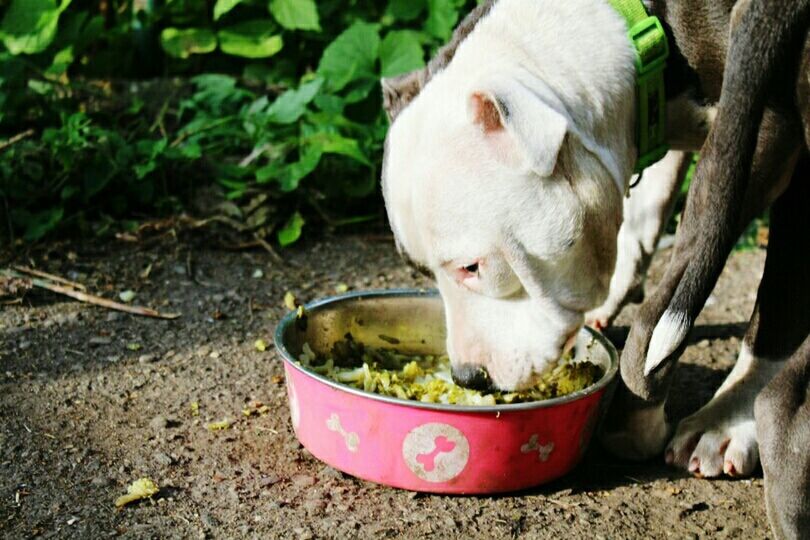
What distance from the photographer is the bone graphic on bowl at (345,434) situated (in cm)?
248

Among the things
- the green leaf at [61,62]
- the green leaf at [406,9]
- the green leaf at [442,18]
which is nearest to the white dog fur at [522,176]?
the green leaf at [442,18]

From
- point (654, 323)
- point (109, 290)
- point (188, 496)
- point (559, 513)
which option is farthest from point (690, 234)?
point (109, 290)

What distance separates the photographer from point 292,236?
414 cm

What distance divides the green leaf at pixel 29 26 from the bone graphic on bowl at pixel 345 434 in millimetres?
2500

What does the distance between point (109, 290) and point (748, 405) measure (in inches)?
80.2

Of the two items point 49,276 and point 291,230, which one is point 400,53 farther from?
point 49,276

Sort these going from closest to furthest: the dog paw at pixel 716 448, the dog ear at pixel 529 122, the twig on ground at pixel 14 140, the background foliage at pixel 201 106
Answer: the dog ear at pixel 529 122, the dog paw at pixel 716 448, the twig on ground at pixel 14 140, the background foliage at pixel 201 106

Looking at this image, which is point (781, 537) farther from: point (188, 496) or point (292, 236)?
point (292, 236)

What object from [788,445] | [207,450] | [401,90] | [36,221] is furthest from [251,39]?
[788,445]

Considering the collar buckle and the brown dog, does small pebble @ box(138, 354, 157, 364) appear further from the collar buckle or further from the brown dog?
the collar buckle

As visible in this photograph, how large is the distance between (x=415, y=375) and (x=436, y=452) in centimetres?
46

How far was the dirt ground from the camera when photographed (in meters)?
2.41

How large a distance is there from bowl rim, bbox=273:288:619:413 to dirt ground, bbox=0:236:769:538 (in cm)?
26

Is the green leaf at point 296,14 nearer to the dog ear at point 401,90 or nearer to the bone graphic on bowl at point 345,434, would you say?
the dog ear at point 401,90
